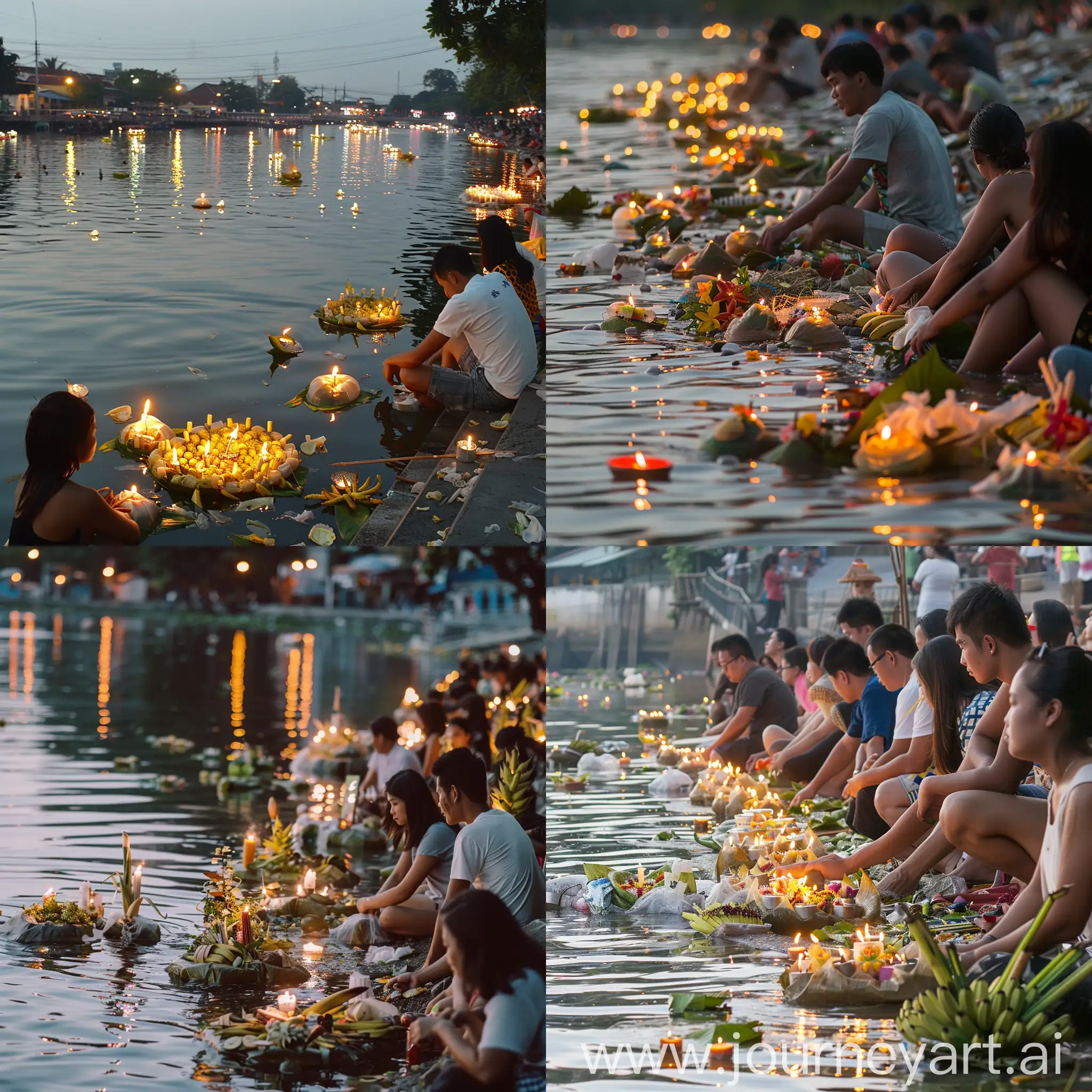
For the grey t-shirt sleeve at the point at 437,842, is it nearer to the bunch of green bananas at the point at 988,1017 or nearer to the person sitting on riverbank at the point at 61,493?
the person sitting on riverbank at the point at 61,493

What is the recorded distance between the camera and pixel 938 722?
4789 mm

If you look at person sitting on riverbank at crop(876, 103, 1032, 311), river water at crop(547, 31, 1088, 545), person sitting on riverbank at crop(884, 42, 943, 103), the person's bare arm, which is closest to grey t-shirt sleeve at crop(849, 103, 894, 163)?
river water at crop(547, 31, 1088, 545)

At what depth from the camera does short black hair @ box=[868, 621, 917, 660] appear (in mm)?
5430

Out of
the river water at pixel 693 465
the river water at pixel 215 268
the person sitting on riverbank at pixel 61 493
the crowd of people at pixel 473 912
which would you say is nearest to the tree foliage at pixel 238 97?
the river water at pixel 215 268

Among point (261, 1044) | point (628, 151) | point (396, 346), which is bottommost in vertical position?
point (261, 1044)

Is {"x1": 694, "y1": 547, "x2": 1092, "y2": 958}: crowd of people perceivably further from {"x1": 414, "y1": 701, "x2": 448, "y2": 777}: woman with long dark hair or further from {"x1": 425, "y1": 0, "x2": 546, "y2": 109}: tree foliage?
{"x1": 425, "y1": 0, "x2": 546, "y2": 109}: tree foliage

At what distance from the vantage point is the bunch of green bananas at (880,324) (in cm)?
560

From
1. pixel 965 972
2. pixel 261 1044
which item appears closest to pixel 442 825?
pixel 261 1044

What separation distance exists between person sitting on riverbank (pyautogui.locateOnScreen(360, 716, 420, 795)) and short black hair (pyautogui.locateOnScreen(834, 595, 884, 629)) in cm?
219

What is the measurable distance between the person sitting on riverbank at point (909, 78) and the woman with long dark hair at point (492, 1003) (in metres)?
10.3

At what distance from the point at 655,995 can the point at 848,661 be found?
2293 millimetres

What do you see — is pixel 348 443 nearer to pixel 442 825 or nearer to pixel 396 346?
pixel 396 346

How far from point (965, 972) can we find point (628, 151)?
10.7 m

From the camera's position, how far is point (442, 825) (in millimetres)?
5176
